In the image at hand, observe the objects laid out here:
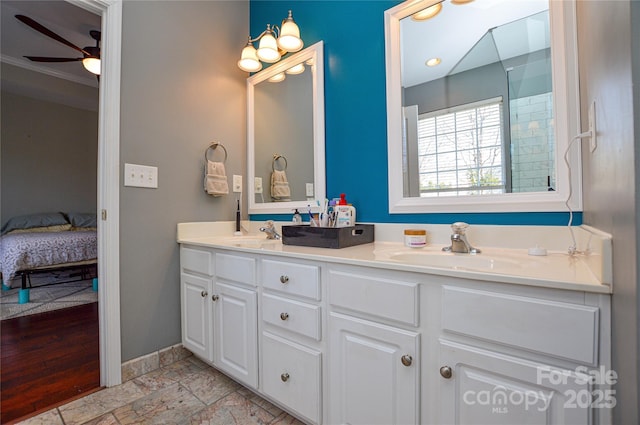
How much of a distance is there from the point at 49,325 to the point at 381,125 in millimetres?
2978

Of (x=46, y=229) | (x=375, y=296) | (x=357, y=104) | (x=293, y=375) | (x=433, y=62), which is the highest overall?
(x=433, y=62)

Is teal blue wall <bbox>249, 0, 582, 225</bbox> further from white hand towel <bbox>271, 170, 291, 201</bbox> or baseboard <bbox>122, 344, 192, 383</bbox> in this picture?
baseboard <bbox>122, 344, 192, 383</bbox>

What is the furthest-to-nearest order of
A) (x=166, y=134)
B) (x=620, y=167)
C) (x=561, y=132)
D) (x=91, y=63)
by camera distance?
(x=91, y=63), (x=166, y=134), (x=561, y=132), (x=620, y=167)

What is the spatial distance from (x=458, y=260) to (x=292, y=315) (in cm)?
69

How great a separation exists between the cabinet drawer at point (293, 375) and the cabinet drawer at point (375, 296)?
262mm

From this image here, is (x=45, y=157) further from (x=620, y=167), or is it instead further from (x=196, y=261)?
(x=620, y=167)

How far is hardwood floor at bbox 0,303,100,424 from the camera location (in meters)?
1.41

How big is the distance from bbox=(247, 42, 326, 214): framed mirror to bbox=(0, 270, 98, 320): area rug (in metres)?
2.36

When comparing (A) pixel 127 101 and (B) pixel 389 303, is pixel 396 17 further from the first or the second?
(A) pixel 127 101

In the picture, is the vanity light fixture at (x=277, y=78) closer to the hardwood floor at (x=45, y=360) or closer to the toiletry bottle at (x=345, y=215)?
the toiletry bottle at (x=345, y=215)

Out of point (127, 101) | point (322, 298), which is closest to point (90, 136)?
point (127, 101)

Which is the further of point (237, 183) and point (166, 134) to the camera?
point (237, 183)

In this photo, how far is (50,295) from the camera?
10.2 ft

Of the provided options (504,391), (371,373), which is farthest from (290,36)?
(504,391)
